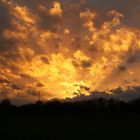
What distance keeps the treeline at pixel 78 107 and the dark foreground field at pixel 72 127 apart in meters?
1.67

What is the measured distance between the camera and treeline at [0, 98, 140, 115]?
5588 centimetres

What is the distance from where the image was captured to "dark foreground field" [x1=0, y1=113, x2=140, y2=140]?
43125 mm

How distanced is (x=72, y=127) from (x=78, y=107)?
30.7 feet

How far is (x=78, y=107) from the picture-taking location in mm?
56594

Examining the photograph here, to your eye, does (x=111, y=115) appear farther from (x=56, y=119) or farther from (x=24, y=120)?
(x=24, y=120)

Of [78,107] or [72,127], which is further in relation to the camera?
[78,107]

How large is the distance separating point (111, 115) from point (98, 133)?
30.7 ft

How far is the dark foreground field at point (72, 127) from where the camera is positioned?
43125 mm

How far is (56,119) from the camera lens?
171 feet

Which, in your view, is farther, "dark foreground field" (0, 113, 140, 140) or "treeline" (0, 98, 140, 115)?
"treeline" (0, 98, 140, 115)

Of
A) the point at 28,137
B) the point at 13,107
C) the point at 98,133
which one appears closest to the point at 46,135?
the point at 28,137

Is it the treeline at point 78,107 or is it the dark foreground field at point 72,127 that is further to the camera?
the treeline at point 78,107

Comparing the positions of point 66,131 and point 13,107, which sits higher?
point 13,107

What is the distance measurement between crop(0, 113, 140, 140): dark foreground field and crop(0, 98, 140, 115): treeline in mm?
1666
